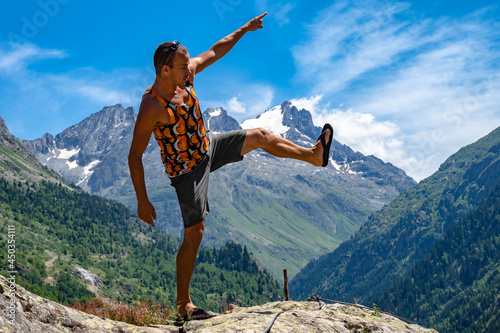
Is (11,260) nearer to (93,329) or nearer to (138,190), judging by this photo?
(93,329)

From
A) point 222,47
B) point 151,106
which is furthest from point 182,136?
point 222,47

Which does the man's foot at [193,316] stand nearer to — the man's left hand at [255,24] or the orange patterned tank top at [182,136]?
the orange patterned tank top at [182,136]

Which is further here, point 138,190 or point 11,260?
point 138,190

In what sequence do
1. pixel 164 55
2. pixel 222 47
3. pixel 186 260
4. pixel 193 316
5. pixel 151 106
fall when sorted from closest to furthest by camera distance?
pixel 151 106
pixel 164 55
pixel 193 316
pixel 186 260
pixel 222 47

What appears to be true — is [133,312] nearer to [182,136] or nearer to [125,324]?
[125,324]

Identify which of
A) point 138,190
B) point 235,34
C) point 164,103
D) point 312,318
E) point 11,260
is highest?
point 235,34

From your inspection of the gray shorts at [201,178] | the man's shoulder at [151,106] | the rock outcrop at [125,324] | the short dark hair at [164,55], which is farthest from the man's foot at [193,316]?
the short dark hair at [164,55]

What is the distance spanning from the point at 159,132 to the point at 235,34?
2891 millimetres

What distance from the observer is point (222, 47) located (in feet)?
27.1

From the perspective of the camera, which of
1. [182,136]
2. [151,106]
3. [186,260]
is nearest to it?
[151,106]

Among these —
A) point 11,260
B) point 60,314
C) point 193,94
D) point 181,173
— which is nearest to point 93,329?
point 60,314

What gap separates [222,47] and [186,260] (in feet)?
12.2

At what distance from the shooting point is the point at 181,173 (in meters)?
6.77

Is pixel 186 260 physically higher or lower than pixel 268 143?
lower
